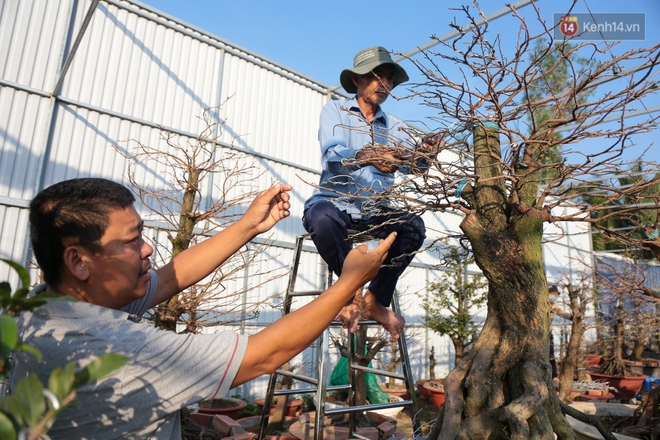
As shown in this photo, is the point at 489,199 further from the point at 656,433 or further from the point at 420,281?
the point at 420,281

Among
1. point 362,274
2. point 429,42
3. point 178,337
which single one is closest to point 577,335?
point 429,42

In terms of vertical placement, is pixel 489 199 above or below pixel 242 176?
below

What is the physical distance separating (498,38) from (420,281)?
8.60 meters

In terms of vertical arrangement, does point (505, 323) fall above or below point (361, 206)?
below

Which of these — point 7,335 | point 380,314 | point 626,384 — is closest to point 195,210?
point 380,314

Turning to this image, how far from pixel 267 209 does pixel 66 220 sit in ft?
2.82

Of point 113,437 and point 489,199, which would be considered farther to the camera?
point 489,199

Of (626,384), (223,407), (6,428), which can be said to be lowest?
(223,407)

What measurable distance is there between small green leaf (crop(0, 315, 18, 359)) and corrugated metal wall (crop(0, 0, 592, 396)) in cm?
429

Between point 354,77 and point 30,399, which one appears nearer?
point 30,399

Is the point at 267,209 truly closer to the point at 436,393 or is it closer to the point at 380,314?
the point at 380,314

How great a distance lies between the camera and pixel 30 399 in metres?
0.47

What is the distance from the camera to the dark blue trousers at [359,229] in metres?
2.40

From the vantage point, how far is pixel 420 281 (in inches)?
394
